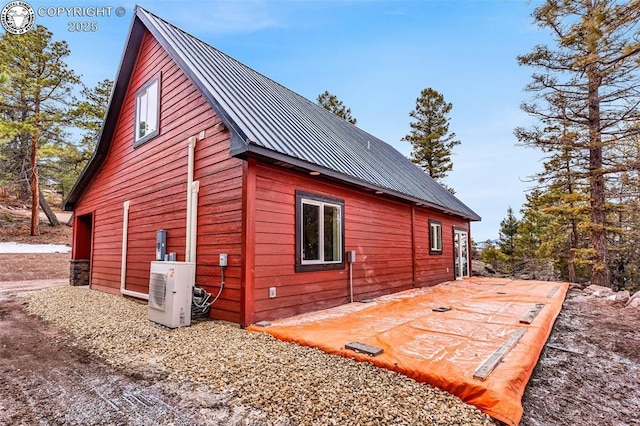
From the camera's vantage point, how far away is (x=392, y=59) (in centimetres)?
1266

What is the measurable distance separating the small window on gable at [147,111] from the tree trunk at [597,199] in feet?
37.5

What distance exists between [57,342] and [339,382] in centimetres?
368

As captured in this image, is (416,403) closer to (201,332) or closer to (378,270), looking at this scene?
(201,332)

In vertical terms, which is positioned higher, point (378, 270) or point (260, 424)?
point (378, 270)

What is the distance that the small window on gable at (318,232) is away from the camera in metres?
5.18

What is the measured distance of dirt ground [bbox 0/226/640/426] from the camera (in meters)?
2.16

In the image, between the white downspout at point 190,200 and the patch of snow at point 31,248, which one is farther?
the patch of snow at point 31,248

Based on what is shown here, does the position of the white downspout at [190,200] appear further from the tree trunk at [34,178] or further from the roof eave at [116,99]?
the tree trunk at [34,178]

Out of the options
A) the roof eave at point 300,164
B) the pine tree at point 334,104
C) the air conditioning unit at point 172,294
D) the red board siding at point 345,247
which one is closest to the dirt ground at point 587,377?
the red board siding at point 345,247

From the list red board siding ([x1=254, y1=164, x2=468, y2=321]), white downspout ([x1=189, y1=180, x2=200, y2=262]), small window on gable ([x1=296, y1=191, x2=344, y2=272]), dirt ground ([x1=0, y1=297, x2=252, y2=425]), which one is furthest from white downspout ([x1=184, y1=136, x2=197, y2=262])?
dirt ground ([x1=0, y1=297, x2=252, y2=425])

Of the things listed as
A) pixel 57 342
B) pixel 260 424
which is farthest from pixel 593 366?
pixel 57 342

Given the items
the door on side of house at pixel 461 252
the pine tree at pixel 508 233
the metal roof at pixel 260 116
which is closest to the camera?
the metal roof at pixel 260 116

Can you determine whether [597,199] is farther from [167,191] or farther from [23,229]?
[23,229]

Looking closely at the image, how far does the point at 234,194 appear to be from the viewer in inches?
179
